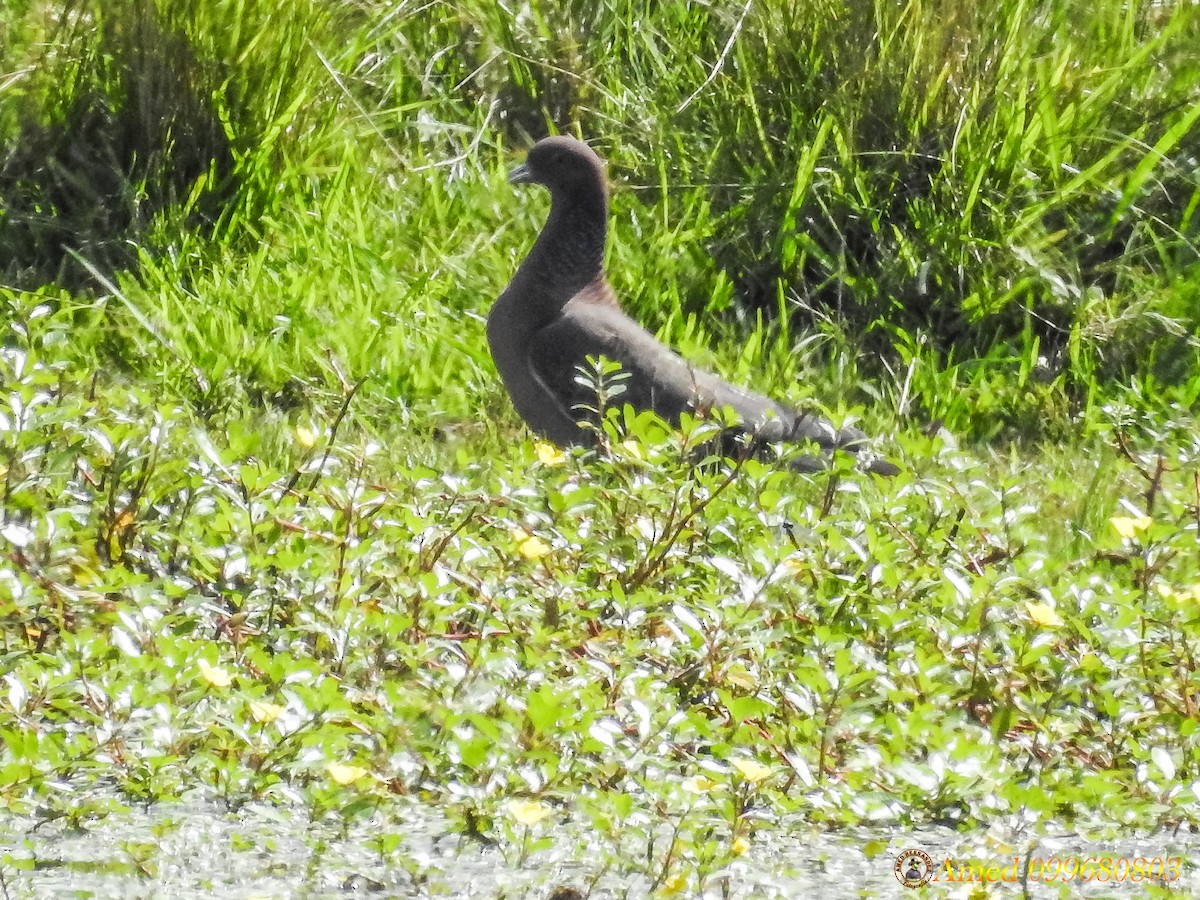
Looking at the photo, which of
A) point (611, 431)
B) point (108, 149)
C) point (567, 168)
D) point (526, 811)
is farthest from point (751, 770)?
point (108, 149)

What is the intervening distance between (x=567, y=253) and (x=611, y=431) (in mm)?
1579

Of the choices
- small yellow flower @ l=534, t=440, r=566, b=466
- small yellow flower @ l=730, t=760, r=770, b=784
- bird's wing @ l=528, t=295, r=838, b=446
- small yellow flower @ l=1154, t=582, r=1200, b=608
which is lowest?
bird's wing @ l=528, t=295, r=838, b=446

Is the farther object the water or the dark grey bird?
the dark grey bird

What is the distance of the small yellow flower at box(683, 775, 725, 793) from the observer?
2.81 meters

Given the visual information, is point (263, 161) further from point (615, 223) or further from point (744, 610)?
point (744, 610)

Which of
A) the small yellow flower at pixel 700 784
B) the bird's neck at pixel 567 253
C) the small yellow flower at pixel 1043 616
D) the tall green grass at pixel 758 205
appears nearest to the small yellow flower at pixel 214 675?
the small yellow flower at pixel 700 784

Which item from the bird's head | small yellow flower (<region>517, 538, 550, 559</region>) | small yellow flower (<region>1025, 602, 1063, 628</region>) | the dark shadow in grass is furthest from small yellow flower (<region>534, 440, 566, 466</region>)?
the dark shadow in grass

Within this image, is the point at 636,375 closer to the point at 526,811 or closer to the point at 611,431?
the point at 611,431

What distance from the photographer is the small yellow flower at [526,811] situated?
8.55ft

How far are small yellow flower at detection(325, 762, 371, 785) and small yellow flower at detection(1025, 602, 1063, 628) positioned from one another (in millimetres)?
1203

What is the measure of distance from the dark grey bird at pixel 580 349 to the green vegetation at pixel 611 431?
28 centimetres

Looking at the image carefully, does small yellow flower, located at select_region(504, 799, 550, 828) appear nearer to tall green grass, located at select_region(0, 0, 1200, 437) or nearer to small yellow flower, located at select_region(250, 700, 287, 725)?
small yellow flower, located at select_region(250, 700, 287, 725)

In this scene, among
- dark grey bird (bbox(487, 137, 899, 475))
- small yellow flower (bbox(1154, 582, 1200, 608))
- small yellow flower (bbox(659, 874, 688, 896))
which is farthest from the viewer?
dark grey bird (bbox(487, 137, 899, 475))

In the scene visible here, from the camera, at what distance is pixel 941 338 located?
20.2ft
